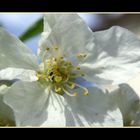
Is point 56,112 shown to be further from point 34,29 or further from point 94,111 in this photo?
point 34,29

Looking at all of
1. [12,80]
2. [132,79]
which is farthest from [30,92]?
[132,79]

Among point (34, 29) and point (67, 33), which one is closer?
point (67, 33)

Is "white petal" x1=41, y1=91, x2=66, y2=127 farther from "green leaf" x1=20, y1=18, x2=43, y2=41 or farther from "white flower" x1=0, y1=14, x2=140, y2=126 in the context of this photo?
"green leaf" x1=20, y1=18, x2=43, y2=41

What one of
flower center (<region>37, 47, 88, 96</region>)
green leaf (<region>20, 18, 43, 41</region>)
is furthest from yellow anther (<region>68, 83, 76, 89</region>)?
green leaf (<region>20, 18, 43, 41</region>)

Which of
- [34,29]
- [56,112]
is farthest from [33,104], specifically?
[34,29]

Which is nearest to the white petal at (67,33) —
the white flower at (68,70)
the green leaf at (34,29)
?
the white flower at (68,70)
